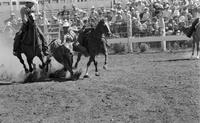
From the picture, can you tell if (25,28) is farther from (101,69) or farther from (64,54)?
(101,69)

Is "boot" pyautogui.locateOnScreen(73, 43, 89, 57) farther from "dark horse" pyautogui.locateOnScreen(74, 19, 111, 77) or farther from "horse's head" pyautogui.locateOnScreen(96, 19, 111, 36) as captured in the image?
"horse's head" pyautogui.locateOnScreen(96, 19, 111, 36)

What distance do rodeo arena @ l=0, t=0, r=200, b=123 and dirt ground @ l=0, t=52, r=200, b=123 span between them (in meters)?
0.02

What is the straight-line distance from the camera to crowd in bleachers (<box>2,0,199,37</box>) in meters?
20.9

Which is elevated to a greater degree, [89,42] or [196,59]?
[89,42]

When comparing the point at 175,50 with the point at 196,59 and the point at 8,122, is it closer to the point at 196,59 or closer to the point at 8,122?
the point at 196,59

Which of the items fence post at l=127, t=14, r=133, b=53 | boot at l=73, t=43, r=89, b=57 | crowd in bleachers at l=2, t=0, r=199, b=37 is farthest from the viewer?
fence post at l=127, t=14, r=133, b=53

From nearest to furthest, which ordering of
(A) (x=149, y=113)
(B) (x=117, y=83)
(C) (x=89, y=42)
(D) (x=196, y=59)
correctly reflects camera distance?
(A) (x=149, y=113), (B) (x=117, y=83), (C) (x=89, y=42), (D) (x=196, y=59)

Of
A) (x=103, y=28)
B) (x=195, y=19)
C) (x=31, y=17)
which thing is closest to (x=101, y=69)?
(x=103, y=28)

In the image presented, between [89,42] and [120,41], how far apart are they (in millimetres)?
8848

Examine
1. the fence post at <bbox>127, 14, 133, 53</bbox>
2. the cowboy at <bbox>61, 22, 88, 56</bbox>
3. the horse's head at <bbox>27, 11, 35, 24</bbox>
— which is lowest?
the fence post at <bbox>127, 14, 133, 53</bbox>

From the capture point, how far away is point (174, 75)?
40.0 ft

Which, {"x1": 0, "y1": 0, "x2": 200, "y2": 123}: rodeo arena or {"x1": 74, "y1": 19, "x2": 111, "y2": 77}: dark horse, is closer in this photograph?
{"x1": 0, "y1": 0, "x2": 200, "y2": 123}: rodeo arena

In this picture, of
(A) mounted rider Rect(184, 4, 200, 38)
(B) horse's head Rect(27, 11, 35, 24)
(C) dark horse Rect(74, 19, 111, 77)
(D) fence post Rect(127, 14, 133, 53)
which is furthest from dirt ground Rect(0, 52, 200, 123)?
(D) fence post Rect(127, 14, 133, 53)

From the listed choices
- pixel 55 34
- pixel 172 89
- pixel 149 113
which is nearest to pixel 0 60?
pixel 55 34
